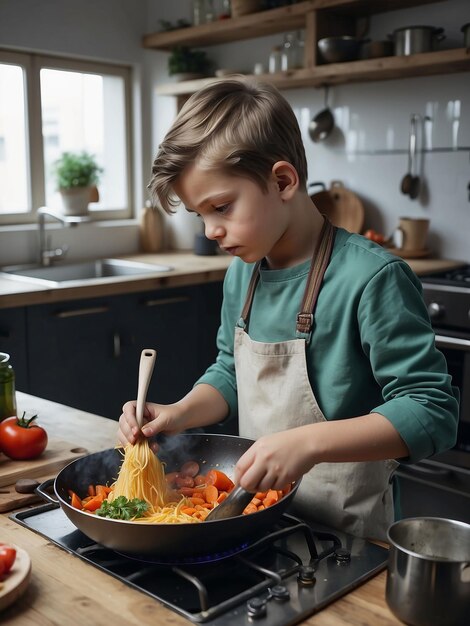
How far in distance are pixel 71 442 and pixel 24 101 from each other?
2.62m

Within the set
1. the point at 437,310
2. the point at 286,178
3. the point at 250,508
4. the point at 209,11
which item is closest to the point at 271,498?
the point at 250,508

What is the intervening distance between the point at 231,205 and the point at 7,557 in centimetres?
55

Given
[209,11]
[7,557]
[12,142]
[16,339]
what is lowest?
[16,339]

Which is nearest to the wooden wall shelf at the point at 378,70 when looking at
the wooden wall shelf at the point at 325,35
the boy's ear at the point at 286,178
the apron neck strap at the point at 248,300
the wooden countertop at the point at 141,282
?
the wooden wall shelf at the point at 325,35

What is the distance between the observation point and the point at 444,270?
10.1ft

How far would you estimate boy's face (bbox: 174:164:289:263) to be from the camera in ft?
3.43

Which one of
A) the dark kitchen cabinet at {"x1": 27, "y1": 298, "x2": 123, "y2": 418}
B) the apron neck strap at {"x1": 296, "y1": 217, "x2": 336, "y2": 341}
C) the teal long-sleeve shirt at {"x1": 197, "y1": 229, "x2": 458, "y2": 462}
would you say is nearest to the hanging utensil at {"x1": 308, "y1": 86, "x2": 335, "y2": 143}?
the dark kitchen cabinet at {"x1": 27, "y1": 298, "x2": 123, "y2": 418}

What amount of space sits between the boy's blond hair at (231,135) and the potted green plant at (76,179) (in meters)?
2.64

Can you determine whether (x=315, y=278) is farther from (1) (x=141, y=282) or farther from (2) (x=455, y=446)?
(1) (x=141, y=282)

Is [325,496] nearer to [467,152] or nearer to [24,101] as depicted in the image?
[467,152]

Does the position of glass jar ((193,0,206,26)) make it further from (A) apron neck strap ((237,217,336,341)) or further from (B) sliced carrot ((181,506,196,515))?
(B) sliced carrot ((181,506,196,515))

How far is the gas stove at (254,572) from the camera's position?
31.4 inches

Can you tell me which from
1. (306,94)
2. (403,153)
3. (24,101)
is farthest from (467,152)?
(24,101)

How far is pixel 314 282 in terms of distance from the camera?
116 centimetres
